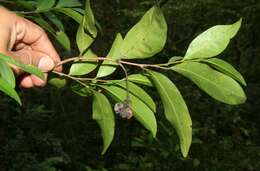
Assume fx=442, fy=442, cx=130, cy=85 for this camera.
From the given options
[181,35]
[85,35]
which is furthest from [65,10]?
[181,35]

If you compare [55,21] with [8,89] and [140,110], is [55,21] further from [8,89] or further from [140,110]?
[8,89]

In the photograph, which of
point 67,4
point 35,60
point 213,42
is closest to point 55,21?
point 67,4

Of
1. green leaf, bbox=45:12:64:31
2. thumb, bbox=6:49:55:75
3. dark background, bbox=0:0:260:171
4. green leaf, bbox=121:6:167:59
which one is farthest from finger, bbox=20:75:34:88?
dark background, bbox=0:0:260:171

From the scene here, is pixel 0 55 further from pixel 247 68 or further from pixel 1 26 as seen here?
pixel 247 68

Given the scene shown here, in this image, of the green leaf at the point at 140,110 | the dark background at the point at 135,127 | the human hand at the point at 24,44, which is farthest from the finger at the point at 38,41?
the dark background at the point at 135,127

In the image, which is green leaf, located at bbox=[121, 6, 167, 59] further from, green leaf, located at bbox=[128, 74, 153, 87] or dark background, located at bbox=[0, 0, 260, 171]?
dark background, located at bbox=[0, 0, 260, 171]
